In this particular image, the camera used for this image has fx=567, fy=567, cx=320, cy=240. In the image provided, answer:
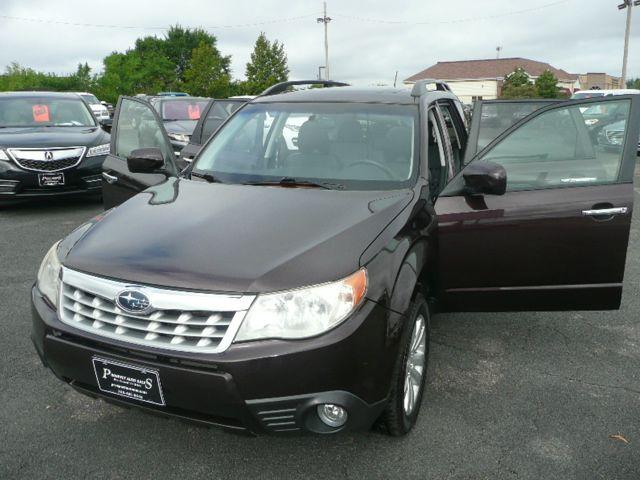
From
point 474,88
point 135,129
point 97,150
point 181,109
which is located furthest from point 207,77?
point 135,129

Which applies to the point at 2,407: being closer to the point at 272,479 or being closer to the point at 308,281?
the point at 272,479

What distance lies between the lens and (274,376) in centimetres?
200

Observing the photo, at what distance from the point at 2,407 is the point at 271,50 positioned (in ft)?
168

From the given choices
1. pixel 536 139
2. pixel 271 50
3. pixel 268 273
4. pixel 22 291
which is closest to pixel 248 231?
pixel 268 273

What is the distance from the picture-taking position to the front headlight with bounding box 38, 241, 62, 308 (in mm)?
2387

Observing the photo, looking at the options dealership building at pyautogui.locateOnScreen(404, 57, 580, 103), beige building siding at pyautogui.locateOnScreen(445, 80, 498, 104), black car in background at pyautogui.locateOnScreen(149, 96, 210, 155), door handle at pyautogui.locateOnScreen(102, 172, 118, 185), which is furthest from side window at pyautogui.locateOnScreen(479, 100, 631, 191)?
beige building siding at pyautogui.locateOnScreen(445, 80, 498, 104)

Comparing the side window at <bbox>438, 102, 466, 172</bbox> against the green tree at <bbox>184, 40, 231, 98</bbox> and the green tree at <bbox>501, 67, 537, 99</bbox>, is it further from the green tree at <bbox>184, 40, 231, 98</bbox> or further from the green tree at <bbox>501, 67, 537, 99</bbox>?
the green tree at <bbox>184, 40, 231, 98</bbox>

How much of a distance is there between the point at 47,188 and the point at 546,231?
643 cm

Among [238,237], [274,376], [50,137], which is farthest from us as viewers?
[50,137]

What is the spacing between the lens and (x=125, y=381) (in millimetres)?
2164

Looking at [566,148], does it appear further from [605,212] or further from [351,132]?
[351,132]

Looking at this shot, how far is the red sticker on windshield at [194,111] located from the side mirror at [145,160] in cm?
831

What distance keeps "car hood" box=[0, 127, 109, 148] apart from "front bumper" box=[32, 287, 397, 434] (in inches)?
236

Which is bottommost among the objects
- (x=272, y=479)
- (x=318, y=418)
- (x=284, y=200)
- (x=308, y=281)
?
(x=272, y=479)
